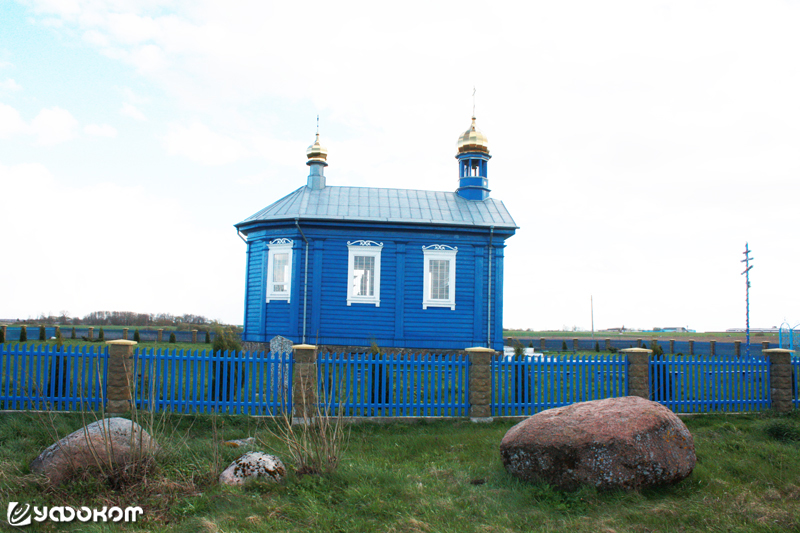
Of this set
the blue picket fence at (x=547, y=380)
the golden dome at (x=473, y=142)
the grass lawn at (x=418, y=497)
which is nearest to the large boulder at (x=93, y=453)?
the grass lawn at (x=418, y=497)

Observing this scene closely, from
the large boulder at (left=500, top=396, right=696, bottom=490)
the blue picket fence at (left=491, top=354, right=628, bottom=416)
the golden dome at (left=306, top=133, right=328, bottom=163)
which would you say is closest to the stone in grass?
the large boulder at (left=500, top=396, right=696, bottom=490)

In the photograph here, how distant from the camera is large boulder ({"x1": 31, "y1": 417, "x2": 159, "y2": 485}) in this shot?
570cm

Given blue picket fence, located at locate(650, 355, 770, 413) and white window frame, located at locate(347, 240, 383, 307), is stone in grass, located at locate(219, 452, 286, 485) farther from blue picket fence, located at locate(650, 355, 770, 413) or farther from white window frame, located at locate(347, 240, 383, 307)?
white window frame, located at locate(347, 240, 383, 307)

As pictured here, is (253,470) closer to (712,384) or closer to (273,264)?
(712,384)

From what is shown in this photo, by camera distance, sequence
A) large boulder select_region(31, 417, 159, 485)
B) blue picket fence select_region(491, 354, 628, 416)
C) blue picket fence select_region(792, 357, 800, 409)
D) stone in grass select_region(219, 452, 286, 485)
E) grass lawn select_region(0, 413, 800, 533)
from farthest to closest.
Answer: blue picket fence select_region(792, 357, 800, 409)
blue picket fence select_region(491, 354, 628, 416)
stone in grass select_region(219, 452, 286, 485)
large boulder select_region(31, 417, 159, 485)
grass lawn select_region(0, 413, 800, 533)

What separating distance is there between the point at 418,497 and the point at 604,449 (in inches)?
80.2

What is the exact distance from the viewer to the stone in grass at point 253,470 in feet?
19.2

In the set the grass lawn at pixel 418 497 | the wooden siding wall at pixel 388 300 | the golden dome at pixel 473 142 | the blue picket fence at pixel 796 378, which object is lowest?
the grass lawn at pixel 418 497

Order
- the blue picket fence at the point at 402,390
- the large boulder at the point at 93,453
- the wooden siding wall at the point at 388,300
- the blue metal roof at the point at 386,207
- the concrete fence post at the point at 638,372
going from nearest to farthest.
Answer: the large boulder at the point at 93,453 → the blue picket fence at the point at 402,390 → the concrete fence post at the point at 638,372 → the wooden siding wall at the point at 388,300 → the blue metal roof at the point at 386,207

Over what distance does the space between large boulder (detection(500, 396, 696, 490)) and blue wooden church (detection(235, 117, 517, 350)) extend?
32.1 ft

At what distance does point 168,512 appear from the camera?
5.20 metres

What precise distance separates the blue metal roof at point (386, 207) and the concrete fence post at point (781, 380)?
7.58 m

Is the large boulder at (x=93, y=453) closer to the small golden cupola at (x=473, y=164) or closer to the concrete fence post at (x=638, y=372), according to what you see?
the concrete fence post at (x=638, y=372)

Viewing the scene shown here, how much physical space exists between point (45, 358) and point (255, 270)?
7.50m
